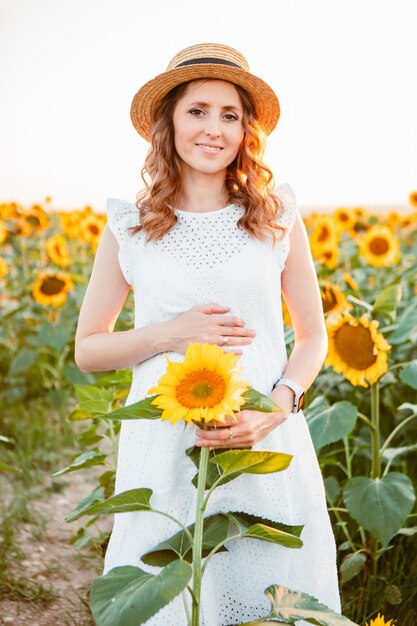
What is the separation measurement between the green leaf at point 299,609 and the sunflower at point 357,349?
2.96 feet

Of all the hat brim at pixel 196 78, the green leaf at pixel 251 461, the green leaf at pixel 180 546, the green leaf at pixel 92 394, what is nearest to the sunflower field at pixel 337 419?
the green leaf at pixel 92 394

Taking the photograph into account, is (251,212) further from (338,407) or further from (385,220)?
(385,220)

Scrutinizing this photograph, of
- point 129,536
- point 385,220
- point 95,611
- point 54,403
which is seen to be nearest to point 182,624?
point 129,536

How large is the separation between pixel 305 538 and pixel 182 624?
1.06 ft

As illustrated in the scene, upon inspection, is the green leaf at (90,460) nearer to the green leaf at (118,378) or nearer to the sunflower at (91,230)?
the green leaf at (118,378)

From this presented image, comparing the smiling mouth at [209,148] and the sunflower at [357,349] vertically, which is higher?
the smiling mouth at [209,148]

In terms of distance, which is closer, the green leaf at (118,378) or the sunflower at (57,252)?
the green leaf at (118,378)

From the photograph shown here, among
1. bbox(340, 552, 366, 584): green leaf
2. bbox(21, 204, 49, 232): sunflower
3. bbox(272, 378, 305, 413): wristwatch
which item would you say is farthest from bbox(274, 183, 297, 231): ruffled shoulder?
bbox(21, 204, 49, 232): sunflower

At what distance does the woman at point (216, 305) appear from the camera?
Result: 162 cm

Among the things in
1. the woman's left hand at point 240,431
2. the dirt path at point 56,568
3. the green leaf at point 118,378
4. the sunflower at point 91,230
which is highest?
the sunflower at point 91,230

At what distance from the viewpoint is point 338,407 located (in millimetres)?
2154

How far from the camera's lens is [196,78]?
175 cm

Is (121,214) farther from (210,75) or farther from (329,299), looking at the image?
(329,299)

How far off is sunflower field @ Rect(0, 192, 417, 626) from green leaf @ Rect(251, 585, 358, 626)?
29cm
